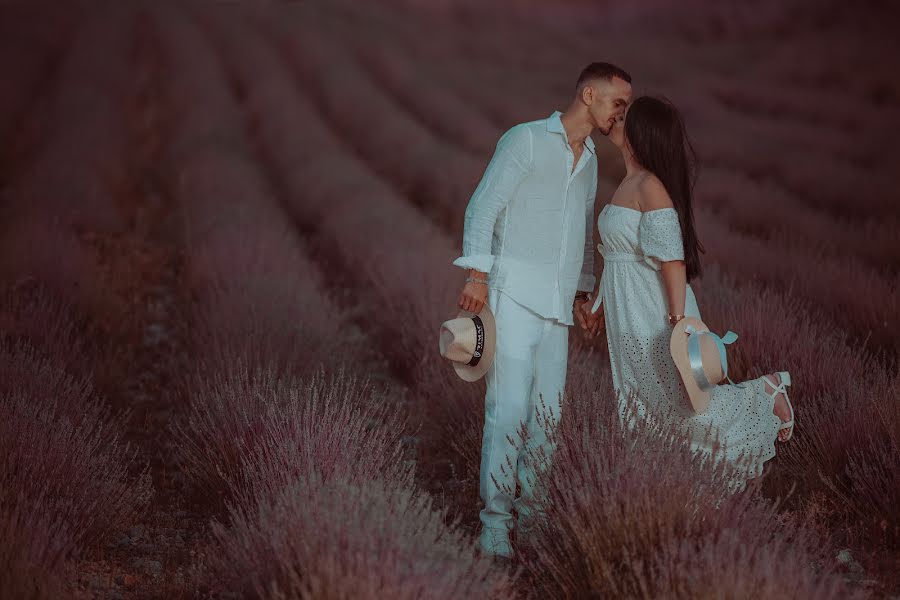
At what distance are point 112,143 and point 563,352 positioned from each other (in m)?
7.33

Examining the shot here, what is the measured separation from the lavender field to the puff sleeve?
459 mm

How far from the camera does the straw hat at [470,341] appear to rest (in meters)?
2.55

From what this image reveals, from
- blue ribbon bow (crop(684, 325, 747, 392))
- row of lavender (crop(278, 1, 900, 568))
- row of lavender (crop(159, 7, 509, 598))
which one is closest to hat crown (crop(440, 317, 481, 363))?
row of lavender (crop(159, 7, 509, 598))

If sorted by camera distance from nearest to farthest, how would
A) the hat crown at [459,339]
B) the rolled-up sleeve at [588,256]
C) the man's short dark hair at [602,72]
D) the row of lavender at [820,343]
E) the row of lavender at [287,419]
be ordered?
the row of lavender at [287,419] < the hat crown at [459,339] < the man's short dark hair at [602,72] < the row of lavender at [820,343] < the rolled-up sleeve at [588,256]

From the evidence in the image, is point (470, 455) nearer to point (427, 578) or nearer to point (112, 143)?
point (427, 578)

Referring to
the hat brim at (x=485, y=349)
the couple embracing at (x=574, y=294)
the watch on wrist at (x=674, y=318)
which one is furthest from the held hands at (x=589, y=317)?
the hat brim at (x=485, y=349)

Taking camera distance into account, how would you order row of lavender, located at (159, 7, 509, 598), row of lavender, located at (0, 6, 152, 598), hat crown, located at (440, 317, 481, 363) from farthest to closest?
1. hat crown, located at (440, 317, 481, 363)
2. row of lavender, located at (0, 6, 152, 598)
3. row of lavender, located at (159, 7, 509, 598)

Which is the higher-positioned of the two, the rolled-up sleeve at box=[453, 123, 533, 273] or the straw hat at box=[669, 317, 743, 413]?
the rolled-up sleeve at box=[453, 123, 533, 273]

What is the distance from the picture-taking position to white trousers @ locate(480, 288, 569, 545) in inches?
105

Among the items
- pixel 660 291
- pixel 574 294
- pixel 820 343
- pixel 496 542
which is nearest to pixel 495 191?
pixel 574 294

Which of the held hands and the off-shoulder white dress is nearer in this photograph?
the off-shoulder white dress

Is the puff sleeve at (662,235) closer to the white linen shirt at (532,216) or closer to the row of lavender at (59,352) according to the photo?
the white linen shirt at (532,216)

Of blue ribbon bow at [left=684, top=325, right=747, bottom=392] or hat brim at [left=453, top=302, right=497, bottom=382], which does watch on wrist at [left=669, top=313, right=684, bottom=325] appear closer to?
A: blue ribbon bow at [left=684, top=325, right=747, bottom=392]

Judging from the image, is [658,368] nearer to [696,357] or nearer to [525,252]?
[696,357]
